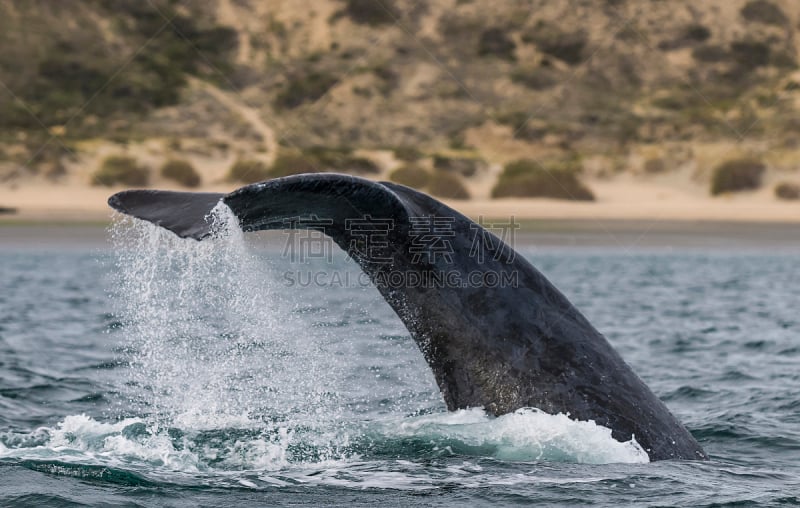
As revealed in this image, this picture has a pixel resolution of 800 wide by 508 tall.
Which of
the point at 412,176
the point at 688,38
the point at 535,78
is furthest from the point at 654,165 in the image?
the point at 688,38

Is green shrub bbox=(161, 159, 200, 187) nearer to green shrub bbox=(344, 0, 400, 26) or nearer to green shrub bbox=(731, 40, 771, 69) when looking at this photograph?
green shrub bbox=(344, 0, 400, 26)

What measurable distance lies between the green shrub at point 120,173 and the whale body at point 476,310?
42.4 meters

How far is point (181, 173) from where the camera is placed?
4769cm

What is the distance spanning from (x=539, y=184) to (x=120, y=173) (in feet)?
59.4

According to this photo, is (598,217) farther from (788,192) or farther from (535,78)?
(535,78)

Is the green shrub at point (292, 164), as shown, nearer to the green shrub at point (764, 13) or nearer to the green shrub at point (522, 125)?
the green shrub at point (522, 125)

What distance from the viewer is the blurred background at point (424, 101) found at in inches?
1839

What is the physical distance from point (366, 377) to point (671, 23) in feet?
201

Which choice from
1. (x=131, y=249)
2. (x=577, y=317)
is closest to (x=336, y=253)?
(x=131, y=249)

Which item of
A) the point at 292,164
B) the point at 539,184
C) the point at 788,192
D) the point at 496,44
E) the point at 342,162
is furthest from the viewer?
the point at 496,44

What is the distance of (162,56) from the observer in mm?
63094

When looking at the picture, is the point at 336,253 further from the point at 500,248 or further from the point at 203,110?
the point at 500,248

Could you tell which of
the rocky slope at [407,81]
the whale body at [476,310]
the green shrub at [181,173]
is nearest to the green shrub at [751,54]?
the rocky slope at [407,81]

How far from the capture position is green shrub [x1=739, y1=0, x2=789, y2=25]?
65.5 metres
